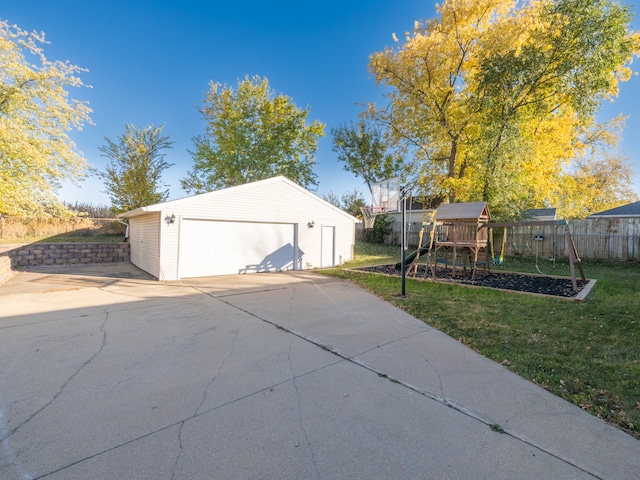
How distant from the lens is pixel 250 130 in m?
21.9

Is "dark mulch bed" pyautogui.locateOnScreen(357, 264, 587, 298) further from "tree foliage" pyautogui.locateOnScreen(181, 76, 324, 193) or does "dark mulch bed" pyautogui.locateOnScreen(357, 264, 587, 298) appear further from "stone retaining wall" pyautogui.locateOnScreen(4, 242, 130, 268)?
"tree foliage" pyautogui.locateOnScreen(181, 76, 324, 193)

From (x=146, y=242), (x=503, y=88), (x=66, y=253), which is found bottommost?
(x=66, y=253)

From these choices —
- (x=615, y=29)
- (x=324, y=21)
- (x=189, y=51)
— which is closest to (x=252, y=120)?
(x=189, y=51)

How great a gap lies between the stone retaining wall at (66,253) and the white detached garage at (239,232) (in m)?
0.93

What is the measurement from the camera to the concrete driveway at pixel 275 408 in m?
1.85

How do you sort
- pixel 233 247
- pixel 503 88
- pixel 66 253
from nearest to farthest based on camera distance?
pixel 233 247
pixel 66 253
pixel 503 88

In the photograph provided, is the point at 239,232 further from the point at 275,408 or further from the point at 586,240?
the point at 586,240

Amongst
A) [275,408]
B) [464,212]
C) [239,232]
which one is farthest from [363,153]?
[275,408]

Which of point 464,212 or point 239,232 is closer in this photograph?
point 464,212

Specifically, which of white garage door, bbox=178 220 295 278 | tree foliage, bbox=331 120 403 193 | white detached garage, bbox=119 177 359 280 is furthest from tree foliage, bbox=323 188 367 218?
white garage door, bbox=178 220 295 278

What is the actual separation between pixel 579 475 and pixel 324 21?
16.1m

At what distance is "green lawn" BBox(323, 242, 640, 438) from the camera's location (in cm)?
272

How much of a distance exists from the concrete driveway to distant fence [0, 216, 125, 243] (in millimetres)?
11764

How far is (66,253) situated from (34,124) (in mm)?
5083
